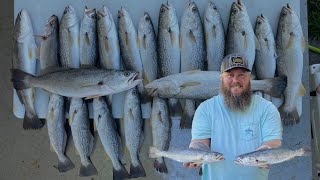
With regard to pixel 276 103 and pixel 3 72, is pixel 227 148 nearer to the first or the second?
pixel 276 103

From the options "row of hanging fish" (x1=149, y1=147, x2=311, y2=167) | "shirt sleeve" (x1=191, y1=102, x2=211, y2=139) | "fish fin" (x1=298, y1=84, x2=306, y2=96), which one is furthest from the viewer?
"fish fin" (x1=298, y1=84, x2=306, y2=96)

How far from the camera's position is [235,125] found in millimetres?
2180

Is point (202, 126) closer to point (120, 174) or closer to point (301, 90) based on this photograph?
point (120, 174)

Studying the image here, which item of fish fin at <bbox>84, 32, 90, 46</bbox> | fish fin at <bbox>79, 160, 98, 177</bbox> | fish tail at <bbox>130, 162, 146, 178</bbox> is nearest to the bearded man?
fish tail at <bbox>130, 162, 146, 178</bbox>

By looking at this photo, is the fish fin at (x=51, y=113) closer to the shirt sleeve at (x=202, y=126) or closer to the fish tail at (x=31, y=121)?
the fish tail at (x=31, y=121)

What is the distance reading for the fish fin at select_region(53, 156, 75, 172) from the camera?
3.40m

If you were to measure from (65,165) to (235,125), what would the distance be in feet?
5.42

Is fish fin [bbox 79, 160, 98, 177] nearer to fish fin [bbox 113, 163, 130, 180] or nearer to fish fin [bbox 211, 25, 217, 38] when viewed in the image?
fish fin [bbox 113, 163, 130, 180]

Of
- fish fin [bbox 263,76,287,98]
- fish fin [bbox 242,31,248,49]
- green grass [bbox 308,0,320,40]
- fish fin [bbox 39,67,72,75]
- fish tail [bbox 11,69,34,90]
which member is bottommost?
fish fin [bbox 263,76,287,98]

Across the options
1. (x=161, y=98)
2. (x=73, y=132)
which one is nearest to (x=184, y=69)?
(x=161, y=98)

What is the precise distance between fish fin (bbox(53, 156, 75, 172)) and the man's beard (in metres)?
Result: 1.59

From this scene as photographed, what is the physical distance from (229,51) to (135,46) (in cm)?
67

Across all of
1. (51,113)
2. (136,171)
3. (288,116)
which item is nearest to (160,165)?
(136,171)

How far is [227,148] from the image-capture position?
85.5 inches
